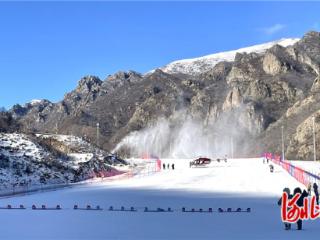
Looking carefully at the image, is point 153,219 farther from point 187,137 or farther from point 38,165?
point 187,137

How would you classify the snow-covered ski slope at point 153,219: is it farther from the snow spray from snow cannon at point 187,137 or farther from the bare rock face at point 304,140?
the snow spray from snow cannon at point 187,137

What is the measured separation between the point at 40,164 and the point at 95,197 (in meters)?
17.2

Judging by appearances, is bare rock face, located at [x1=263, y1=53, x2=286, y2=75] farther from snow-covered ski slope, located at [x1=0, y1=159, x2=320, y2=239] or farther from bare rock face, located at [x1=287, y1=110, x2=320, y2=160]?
snow-covered ski slope, located at [x1=0, y1=159, x2=320, y2=239]

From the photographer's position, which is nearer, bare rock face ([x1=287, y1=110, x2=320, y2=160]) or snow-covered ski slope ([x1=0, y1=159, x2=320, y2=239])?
snow-covered ski slope ([x1=0, y1=159, x2=320, y2=239])

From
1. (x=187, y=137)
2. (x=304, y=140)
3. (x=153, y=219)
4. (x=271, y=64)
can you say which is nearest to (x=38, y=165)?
(x=153, y=219)

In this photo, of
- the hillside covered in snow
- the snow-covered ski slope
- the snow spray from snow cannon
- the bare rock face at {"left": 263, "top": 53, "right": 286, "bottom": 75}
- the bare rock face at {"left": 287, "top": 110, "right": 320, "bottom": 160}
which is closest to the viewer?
the snow-covered ski slope

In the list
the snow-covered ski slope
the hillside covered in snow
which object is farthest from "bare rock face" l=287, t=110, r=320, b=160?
the snow-covered ski slope

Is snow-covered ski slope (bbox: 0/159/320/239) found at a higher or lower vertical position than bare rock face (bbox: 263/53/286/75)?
lower

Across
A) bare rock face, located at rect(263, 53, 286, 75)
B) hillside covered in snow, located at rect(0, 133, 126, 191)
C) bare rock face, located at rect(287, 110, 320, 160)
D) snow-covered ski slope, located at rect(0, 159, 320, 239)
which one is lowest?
snow-covered ski slope, located at rect(0, 159, 320, 239)

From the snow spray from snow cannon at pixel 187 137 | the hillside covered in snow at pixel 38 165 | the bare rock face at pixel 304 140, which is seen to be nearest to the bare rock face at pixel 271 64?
the snow spray from snow cannon at pixel 187 137

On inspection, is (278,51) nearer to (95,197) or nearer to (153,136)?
(153,136)

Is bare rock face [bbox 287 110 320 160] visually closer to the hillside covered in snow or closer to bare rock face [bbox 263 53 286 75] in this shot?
the hillside covered in snow

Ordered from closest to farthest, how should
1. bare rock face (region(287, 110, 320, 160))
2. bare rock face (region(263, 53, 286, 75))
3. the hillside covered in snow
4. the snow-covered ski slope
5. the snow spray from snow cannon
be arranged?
the snow-covered ski slope < the hillside covered in snow < bare rock face (region(287, 110, 320, 160)) < the snow spray from snow cannon < bare rock face (region(263, 53, 286, 75))

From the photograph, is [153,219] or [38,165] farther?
[38,165]
